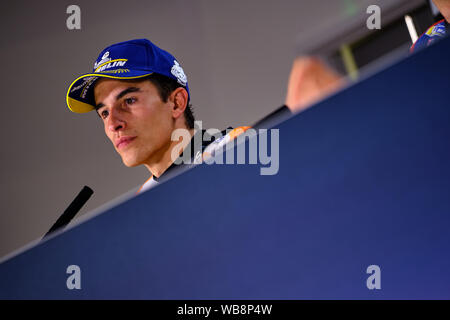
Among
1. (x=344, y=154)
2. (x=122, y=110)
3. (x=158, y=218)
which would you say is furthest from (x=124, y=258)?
(x=122, y=110)

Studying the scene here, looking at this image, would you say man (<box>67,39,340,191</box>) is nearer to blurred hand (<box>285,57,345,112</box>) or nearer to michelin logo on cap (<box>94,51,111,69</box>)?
michelin logo on cap (<box>94,51,111,69</box>)

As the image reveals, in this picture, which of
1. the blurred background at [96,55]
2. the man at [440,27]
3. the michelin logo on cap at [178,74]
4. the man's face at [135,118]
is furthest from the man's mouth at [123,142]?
the blurred background at [96,55]

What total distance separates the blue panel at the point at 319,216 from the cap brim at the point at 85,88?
79cm

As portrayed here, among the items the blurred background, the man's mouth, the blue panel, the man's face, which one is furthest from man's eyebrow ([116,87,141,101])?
the blurred background

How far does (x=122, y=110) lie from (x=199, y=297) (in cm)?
83

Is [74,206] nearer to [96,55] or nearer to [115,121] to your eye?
[115,121]

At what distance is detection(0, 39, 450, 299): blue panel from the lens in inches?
9.8

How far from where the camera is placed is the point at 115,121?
1.06m

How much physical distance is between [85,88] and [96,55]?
4.71ft

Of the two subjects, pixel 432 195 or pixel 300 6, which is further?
pixel 300 6

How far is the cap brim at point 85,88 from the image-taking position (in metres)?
1.04

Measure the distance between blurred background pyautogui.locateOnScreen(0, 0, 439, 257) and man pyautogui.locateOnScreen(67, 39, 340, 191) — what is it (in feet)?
3.77
